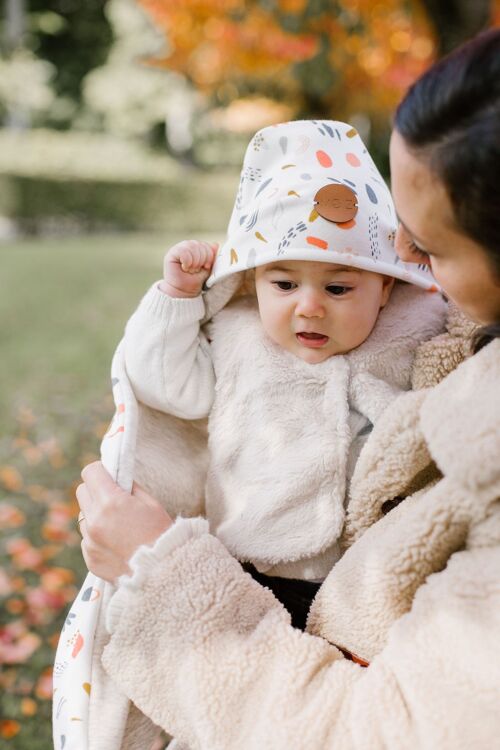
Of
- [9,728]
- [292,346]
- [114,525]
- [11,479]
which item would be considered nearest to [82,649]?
[114,525]

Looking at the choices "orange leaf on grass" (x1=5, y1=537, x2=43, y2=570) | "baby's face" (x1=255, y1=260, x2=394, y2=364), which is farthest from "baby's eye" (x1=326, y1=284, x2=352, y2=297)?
"orange leaf on grass" (x1=5, y1=537, x2=43, y2=570)

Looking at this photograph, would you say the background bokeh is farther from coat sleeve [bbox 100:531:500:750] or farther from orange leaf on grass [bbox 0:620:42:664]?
coat sleeve [bbox 100:531:500:750]

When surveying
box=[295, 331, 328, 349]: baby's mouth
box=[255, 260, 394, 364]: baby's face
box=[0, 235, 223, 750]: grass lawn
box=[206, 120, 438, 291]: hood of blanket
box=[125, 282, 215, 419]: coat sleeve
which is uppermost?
box=[206, 120, 438, 291]: hood of blanket

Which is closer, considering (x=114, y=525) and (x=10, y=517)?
(x=114, y=525)

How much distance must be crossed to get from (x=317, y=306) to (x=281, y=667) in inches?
27.8

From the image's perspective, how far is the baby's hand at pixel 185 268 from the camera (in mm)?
1741

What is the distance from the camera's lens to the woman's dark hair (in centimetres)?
100

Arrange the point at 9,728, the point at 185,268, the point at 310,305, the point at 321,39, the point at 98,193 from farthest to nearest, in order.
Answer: the point at 98,193 → the point at 321,39 → the point at 9,728 → the point at 185,268 → the point at 310,305

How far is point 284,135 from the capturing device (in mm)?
1721

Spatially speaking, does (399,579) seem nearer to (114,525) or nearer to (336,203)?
(114,525)

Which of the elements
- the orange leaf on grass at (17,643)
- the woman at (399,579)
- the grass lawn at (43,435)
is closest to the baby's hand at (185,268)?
the woman at (399,579)

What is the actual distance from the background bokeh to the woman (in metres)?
2.04

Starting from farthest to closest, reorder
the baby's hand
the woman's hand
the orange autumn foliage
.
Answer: the orange autumn foliage → the baby's hand → the woman's hand

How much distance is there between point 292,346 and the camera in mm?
1698
